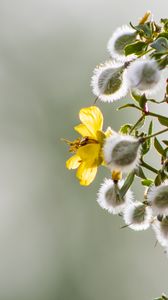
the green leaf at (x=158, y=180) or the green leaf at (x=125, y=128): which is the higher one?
the green leaf at (x=125, y=128)

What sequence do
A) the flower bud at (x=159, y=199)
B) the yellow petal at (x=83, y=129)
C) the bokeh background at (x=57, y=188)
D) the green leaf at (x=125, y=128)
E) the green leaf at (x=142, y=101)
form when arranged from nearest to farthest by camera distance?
1. the flower bud at (x=159, y=199)
2. the green leaf at (x=142, y=101)
3. the green leaf at (x=125, y=128)
4. the yellow petal at (x=83, y=129)
5. the bokeh background at (x=57, y=188)

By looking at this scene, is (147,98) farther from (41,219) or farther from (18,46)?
(18,46)

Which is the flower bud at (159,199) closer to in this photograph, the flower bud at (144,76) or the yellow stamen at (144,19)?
the flower bud at (144,76)

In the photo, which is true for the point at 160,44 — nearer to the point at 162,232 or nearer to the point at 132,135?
the point at 132,135

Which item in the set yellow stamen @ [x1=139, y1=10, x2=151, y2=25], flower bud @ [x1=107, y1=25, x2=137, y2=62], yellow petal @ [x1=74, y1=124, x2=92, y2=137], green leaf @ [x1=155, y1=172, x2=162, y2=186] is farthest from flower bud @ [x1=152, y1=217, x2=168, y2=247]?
yellow stamen @ [x1=139, y1=10, x2=151, y2=25]

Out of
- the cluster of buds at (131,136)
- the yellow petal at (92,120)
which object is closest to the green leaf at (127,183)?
the cluster of buds at (131,136)

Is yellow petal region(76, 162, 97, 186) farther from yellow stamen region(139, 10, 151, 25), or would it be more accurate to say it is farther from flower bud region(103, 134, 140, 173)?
yellow stamen region(139, 10, 151, 25)
